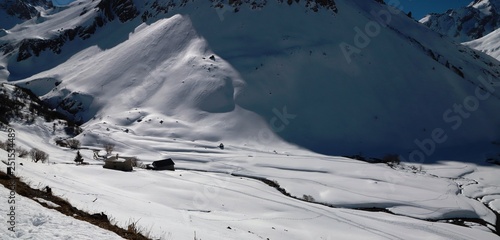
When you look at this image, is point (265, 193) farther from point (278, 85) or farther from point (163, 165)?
point (278, 85)

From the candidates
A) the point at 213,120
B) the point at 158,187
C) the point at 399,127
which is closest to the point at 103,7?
the point at 213,120

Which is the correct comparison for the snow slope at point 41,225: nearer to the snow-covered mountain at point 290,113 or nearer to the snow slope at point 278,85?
the snow-covered mountain at point 290,113

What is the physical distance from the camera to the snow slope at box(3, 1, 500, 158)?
92.6 m

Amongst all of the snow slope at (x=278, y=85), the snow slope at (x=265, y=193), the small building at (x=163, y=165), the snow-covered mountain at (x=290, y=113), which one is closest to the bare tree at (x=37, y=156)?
the snow slope at (x=265, y=193)

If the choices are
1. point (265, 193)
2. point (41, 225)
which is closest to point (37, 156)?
point (265, 193)

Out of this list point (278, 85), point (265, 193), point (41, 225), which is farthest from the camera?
point (278, 85)

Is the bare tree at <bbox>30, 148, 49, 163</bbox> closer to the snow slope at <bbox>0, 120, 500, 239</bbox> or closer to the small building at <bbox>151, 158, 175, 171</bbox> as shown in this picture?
the snow slope at <bbox>0, 120, 500, 239</bbox>

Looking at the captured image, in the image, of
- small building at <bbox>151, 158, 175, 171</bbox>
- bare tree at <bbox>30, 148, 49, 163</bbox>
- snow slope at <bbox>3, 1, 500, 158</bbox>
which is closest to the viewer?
bare tree at <bbox>30, 148, 49, 163</bbox>

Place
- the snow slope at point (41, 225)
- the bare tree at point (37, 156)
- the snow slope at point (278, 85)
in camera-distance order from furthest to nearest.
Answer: the snow slope at point (278, 85), the bare tree at point (37, 156), the snow slope at point (41, 225)

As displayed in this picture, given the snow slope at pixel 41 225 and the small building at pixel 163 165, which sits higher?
the small building at pixel 163 165

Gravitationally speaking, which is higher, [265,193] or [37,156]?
[265,193]

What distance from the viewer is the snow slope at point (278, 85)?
92562mm

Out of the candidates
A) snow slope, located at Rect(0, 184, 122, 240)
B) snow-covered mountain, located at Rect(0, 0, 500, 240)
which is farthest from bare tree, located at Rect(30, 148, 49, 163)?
snow slope, located at Rect(0, 184, 122, 240)

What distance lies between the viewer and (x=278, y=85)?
4124 inches
